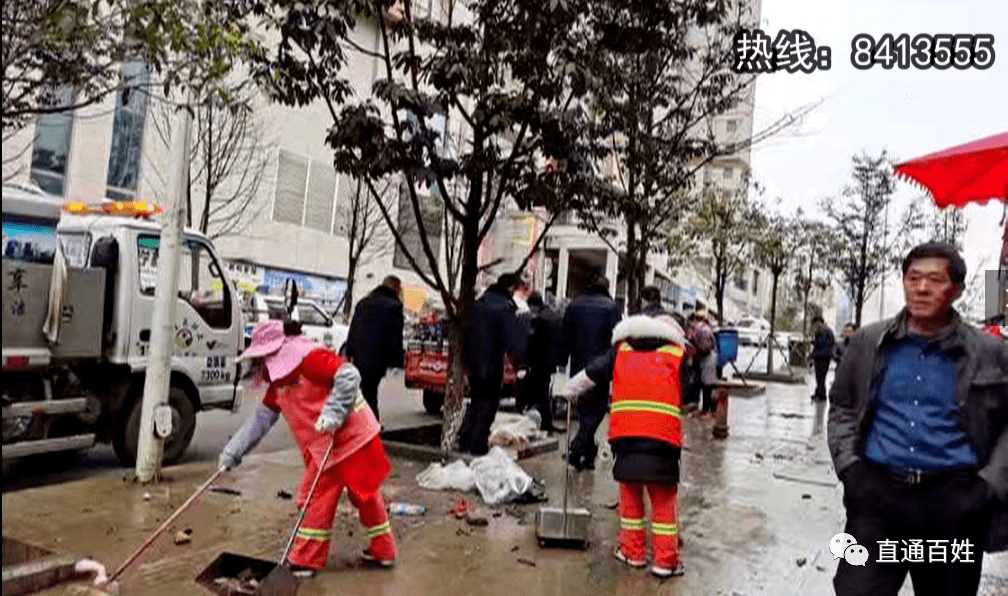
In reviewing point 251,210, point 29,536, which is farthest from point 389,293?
point 251,210

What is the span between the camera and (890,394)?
3.12 meters

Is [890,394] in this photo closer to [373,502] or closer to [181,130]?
[373,502]

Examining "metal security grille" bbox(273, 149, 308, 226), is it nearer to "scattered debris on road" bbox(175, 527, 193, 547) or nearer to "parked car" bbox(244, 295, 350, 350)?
"parked car" bbox(244, 295, 350, 350)

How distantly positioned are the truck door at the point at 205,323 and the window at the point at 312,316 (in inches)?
352

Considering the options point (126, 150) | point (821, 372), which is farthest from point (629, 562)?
point (126, 150)

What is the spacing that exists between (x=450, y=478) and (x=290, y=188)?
77.0ft

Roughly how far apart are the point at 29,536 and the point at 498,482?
10.9 feet

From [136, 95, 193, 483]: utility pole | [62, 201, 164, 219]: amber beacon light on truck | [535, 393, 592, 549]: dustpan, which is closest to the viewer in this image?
[535, 393, 592, 549]: dustpan

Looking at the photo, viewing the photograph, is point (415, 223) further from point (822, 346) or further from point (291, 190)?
point (822, 346)

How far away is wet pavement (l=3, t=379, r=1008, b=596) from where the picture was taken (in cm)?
459

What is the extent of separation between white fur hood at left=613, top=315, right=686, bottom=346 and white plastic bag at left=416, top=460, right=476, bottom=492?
8.03ft

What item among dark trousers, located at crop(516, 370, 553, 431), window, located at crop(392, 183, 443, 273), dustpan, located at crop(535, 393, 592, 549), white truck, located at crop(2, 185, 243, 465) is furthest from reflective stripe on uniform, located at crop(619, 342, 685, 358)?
window, located at crop(392, 183, 443, 273)

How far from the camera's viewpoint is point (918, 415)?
3.04 meters

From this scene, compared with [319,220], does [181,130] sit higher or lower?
lower
